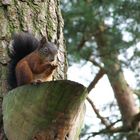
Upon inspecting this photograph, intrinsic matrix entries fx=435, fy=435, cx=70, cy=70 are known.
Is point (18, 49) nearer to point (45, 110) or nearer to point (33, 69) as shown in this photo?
point (33, 69)

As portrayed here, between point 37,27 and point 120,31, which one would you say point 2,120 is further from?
point 120,31

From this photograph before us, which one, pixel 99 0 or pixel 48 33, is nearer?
pixel 48 33

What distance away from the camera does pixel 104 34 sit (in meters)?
3.82

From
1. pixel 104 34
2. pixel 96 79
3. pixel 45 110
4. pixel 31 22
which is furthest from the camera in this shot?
pixel 96 79

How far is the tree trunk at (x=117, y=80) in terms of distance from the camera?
12.1ft

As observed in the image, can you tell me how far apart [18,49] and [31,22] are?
170 millimetres

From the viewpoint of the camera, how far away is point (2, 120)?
1.47 meters

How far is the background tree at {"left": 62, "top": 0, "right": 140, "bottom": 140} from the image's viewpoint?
344cm

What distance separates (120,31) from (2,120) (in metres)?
2.28

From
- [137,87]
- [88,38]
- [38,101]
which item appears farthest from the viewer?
[137,87]

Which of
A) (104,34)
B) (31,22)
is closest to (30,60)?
(31,22)

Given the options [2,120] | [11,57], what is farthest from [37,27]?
[2,120]

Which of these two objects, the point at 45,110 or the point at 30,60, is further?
the point at 30,60

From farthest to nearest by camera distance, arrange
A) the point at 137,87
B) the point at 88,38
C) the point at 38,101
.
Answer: the point at 137,87
the point at 88,38
the point at 38,101
